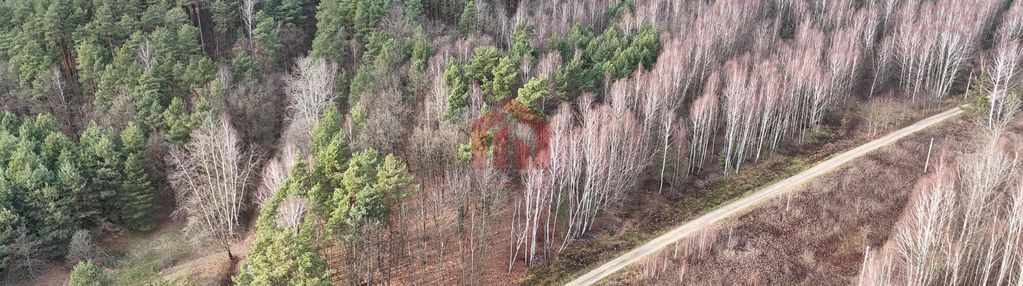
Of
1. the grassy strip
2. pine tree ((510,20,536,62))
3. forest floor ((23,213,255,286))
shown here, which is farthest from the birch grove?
forest floor ((23,213,255,286))

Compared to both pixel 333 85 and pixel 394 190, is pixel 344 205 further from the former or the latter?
pixel 333 85

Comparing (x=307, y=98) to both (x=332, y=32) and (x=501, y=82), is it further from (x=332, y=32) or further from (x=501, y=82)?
(x=332, y=32)

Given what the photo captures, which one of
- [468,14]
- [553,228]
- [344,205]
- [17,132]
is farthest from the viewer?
[468,14]

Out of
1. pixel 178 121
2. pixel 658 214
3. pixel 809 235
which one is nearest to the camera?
pixel 809 235

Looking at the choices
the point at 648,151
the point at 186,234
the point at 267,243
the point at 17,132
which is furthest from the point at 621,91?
the point at 17,132

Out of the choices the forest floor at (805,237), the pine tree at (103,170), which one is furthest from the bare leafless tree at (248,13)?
the forest floor at (805,237)

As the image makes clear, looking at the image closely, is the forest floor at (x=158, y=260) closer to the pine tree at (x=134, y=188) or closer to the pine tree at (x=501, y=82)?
the pine tree at (x=134, y=188)

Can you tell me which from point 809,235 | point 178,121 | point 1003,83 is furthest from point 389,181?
point 1003,83
